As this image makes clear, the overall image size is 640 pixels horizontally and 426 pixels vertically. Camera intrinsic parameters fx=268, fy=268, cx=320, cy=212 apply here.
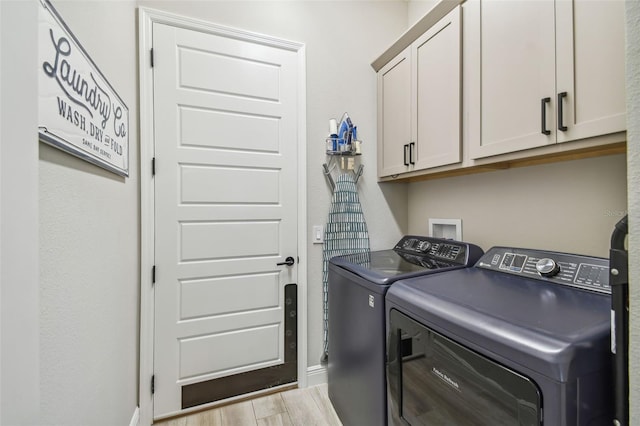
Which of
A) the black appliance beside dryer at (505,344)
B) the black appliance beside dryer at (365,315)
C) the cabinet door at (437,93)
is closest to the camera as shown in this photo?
the black appliance beside dryer at (505,344)

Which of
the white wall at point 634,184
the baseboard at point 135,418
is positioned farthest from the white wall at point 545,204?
the baseboard at point 135,418

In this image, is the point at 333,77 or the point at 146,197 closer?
the point at 146,197

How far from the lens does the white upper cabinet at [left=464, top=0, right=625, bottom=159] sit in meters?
0.91

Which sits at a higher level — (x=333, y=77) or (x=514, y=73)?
(x=333, y=77)

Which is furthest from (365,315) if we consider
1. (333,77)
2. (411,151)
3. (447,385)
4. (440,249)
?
(333,77)

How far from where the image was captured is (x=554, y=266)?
1067 mm

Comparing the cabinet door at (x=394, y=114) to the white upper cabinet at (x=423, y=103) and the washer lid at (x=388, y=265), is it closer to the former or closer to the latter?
the white upper cabinet at (x=423, y=103)

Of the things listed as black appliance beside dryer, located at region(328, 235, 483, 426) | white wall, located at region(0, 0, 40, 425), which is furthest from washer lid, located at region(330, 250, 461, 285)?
white wall, located at region(0, 0, 40, 425)

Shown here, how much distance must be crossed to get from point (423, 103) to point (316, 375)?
206cm

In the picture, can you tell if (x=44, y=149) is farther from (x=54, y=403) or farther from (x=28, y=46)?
(x=54, y=403)

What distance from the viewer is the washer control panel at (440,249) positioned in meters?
1.47

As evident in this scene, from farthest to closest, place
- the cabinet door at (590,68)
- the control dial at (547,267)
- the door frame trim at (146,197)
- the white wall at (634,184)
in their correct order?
the door frame trim at (146,197) → the control dial at (547,267) → the cabinet door at (590,68) → the white wall at (634,184)

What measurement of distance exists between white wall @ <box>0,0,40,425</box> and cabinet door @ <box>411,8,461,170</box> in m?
1.61

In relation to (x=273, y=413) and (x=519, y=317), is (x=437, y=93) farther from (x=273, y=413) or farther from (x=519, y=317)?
(x=273, y=413)
